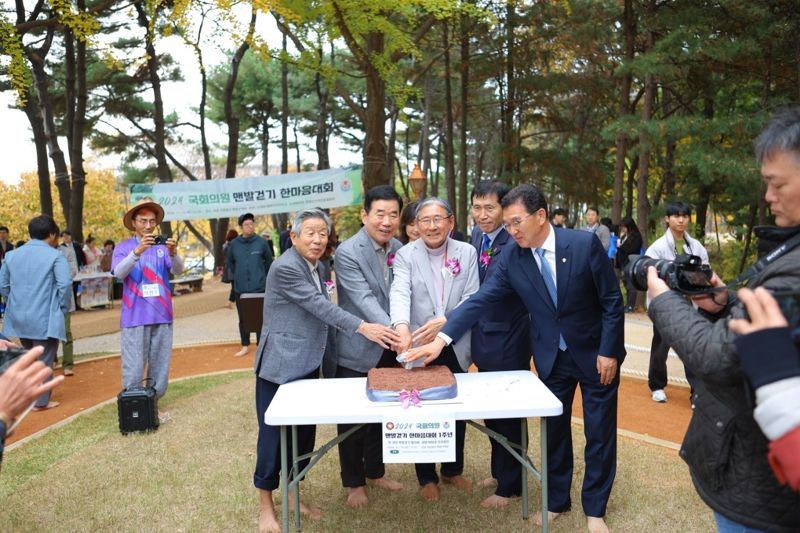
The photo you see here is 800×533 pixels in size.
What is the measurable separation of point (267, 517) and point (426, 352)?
1.32 meters

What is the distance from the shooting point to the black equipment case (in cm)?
515

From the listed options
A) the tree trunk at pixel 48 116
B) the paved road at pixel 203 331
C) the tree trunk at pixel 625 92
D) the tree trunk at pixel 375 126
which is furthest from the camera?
the tree trunk at pixel 48 116

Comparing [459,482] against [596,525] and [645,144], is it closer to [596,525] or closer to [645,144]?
[596,525]

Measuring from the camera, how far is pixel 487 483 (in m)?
4.07

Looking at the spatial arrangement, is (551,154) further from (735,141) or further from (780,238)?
(780,238)

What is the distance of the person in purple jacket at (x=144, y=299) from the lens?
5.20 m

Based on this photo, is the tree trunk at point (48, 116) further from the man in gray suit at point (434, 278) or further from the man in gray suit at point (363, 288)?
the man in gray suit at point (434, 278)

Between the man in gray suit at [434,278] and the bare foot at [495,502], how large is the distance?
0.31 meters

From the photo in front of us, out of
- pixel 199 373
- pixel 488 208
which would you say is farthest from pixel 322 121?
pixel 488 208

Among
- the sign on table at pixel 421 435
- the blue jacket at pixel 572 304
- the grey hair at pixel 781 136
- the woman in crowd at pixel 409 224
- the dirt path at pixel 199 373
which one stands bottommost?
the dirt path at pixel 199 373

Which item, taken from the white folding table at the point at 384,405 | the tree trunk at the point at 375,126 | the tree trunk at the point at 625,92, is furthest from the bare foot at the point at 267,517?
the tree trunk at the point at 625,92

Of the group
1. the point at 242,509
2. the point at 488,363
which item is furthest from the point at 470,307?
the point at 242,509

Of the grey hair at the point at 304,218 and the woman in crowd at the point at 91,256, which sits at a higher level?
the grey hair at the point at 304,218

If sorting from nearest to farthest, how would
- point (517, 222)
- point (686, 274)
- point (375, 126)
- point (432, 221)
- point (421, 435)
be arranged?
1. point (686, 274)
2. point (421, 435)
3. point (517, 222)
4. point (432, 221)
5. point (375, 126)
